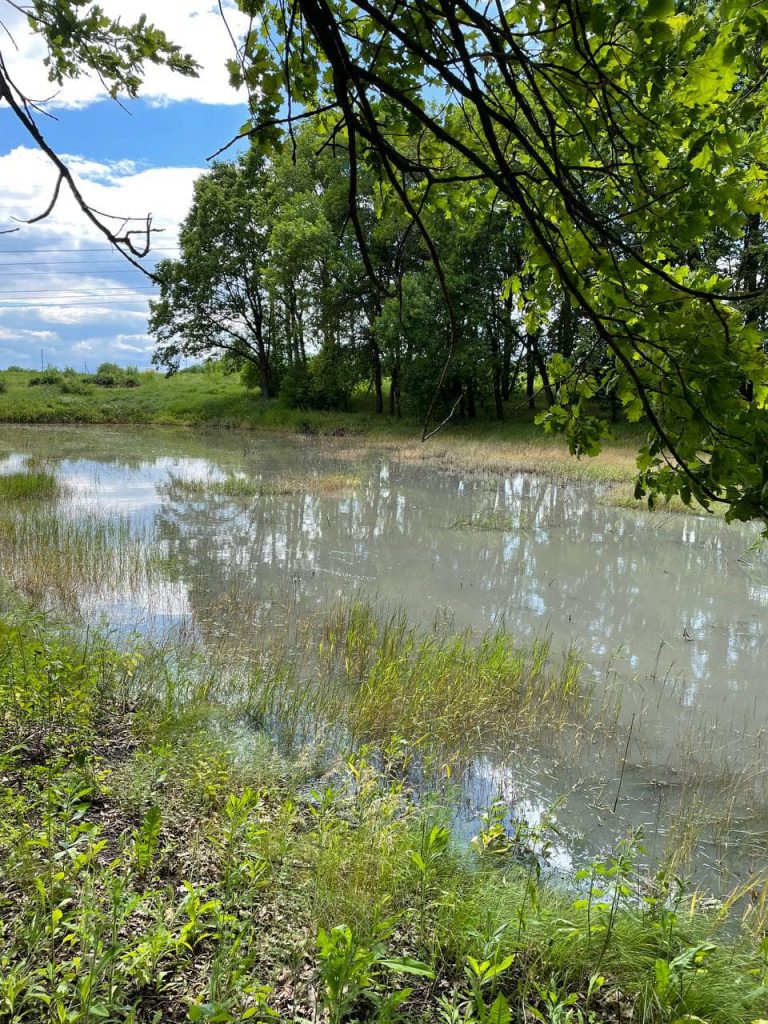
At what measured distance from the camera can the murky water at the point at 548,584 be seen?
189 inches

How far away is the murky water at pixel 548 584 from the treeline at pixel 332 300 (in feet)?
32.3

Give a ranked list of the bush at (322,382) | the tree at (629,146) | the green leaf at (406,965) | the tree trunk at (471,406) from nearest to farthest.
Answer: the tree at (629,146), the green leaf at (406,965), the tree trunk at (471,406), the bush at (322,382)

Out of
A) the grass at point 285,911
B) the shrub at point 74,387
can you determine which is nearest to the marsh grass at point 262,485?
the grass at point 285,911

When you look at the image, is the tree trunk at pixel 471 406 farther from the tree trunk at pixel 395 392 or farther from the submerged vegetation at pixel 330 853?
the submerged vegetation at pixel 330 853

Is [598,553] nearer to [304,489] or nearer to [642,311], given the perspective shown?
[304,489]

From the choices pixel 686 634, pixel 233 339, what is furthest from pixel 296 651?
pixel 233 339

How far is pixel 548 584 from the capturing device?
31.3 ft

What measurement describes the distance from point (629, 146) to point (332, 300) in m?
30.5

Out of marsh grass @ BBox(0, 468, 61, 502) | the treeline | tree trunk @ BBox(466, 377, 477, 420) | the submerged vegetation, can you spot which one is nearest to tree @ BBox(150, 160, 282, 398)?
the treeline

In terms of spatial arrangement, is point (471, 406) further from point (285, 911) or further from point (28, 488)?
point (285, 911)

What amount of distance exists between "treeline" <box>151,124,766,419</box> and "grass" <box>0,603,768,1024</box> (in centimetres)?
2073

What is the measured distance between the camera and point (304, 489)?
16.4 meters

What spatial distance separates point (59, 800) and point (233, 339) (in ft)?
123

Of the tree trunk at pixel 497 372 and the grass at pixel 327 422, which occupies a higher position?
the tree trunk at pixel 497 372
